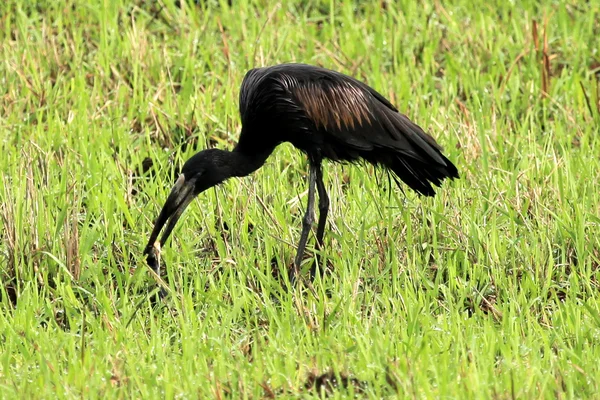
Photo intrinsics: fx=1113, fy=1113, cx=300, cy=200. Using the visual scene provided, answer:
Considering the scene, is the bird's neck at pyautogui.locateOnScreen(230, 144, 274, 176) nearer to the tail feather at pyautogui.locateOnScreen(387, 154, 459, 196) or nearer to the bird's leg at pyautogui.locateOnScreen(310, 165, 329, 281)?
the bird's leg at pyautogui.locateOnScreen(310, 165, 329, 281)

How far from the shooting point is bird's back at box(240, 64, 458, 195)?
5.66m

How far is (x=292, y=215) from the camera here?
240 inches

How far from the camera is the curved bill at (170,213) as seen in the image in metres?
5.29

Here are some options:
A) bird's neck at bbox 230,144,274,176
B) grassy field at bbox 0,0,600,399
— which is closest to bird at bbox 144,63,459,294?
bird's neck at bbox 230,144,274,176

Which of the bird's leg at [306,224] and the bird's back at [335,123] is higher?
the bird's back at [335,123]

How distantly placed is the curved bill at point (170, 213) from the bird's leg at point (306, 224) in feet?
1.91

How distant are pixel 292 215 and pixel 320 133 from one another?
560 mm

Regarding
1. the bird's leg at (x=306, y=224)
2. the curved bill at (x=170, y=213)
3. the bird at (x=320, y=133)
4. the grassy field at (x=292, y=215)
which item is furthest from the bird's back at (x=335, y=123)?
the curved bill at (x=170, y=213)

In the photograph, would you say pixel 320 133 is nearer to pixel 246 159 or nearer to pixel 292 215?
pixel 246 159

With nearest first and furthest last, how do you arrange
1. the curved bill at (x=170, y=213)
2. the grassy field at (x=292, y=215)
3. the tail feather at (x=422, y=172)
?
the grassy field at (x=292, y=215), the curved bill at (x=170, y=213), the tail feather at (x=422, y=172)

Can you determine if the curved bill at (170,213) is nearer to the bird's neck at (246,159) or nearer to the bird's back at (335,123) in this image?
the bird's neck at (246,159)

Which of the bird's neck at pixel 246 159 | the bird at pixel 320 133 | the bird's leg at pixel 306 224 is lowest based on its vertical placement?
the bird's leg at pixel 306 224

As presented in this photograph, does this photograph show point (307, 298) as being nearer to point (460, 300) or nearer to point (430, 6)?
point (460, 300)

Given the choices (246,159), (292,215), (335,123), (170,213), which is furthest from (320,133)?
(170,213)
